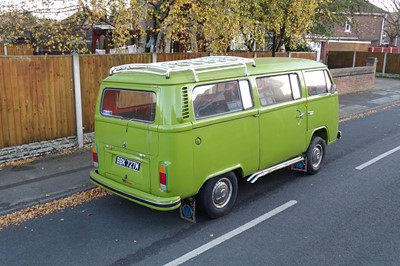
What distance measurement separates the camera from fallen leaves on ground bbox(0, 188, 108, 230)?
5.46 meters

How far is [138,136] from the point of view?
5.05 meters

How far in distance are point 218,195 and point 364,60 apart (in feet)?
85.3

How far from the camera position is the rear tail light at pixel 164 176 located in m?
4.76

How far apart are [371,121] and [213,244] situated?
32.6 feet

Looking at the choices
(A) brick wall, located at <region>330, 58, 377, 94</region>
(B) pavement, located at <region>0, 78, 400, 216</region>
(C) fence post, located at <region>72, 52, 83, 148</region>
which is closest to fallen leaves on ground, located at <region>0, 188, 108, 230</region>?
(B) pavement, located at <region>0, 78, 400, 216</region>

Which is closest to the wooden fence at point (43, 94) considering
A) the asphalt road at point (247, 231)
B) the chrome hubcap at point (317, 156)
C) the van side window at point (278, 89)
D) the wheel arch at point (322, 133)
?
the asphalt road at point (247, 231)

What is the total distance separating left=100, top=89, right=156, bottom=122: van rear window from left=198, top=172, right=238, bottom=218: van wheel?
4.06 ft

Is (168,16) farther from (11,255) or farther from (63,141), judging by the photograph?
(11,255)

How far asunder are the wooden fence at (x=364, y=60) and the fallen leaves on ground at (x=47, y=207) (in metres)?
26.1

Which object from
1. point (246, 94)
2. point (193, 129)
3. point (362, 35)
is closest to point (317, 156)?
point (246, 94)

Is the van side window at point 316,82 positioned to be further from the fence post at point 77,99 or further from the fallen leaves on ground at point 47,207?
the fence post at point 77,99

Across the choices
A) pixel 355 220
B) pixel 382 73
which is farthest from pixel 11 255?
pixel 382 73

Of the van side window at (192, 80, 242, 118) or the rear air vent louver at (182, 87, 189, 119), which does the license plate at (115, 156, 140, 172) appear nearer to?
the rear air vent louver at (182, 87, 189, 119)

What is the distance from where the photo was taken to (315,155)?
7414mm
